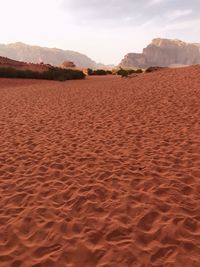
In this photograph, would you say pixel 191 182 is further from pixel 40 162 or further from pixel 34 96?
pixel 34 96

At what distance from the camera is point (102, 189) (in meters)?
6.93

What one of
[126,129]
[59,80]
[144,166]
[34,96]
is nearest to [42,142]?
[126,129]

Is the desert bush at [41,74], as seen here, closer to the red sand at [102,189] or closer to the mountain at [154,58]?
the red sand at [102,189]

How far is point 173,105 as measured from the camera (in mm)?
14742

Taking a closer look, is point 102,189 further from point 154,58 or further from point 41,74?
point 154,58

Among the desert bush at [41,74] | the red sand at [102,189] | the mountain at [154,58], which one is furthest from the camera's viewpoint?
the mountain at [154,58]

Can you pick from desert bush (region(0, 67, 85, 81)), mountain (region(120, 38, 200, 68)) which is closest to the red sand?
desert bush (region(0, 67, 85, 81))

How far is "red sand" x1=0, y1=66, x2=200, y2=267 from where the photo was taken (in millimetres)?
5008

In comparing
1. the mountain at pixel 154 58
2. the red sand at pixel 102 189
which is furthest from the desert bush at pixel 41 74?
the mountain at pixel 154 58

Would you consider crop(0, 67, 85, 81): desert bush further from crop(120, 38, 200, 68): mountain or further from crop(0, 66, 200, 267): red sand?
crop(120, 38, 200, 68): mountain

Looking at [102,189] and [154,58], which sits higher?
[154,58]

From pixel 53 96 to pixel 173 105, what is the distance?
8.68 meters

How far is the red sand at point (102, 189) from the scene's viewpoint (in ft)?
16.4

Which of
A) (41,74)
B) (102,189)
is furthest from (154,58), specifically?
(102,189)
